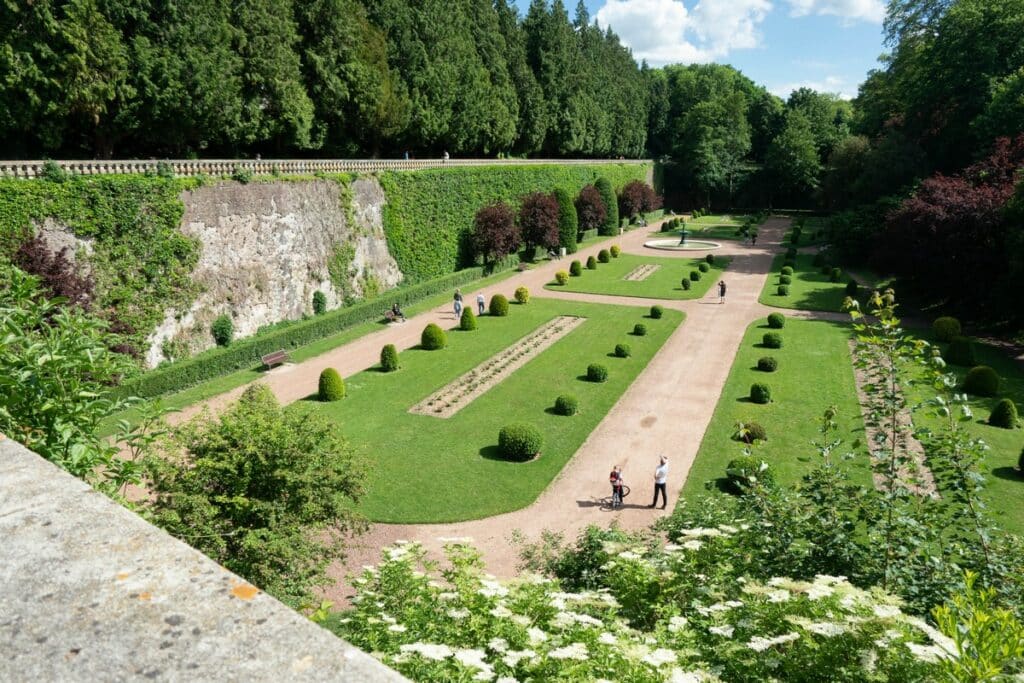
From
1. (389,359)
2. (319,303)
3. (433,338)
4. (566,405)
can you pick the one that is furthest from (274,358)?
(566,405)

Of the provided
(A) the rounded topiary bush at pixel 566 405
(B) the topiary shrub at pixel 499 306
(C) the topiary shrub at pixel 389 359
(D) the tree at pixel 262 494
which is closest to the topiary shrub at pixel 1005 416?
(A) the rounded topiary bush at pixel 566 405

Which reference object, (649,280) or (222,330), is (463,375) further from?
(649,280)

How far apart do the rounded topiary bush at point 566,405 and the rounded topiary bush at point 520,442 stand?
329 cm

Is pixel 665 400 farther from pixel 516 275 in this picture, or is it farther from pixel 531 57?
pixel 531 57

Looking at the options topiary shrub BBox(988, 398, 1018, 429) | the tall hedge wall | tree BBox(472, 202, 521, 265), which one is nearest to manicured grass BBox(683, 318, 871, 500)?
topiary shrub BBox(988, 398, 1018, 429)

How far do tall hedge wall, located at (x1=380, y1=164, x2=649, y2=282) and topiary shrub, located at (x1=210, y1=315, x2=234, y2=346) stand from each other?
42.3 ft

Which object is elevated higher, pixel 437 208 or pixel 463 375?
pixel 437 208

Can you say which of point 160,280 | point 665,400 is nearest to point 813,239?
point 665,400

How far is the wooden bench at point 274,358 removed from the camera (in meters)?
27.4

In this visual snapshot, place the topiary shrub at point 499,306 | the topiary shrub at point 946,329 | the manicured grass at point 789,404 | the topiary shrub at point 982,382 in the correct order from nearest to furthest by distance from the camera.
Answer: the manicured grass at point 789,404 → the topiary shrub at point 982,382 → the topiary shrub at point 946,329 → the topiary shrub at point 499,306

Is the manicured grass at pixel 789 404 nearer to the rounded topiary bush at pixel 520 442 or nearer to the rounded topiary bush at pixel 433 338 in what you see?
the rounded topiary bush at pixel 520 442

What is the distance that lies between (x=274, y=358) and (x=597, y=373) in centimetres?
1338

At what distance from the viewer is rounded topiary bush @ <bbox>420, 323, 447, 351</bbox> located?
3017 centimetres

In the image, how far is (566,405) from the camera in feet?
75.1
